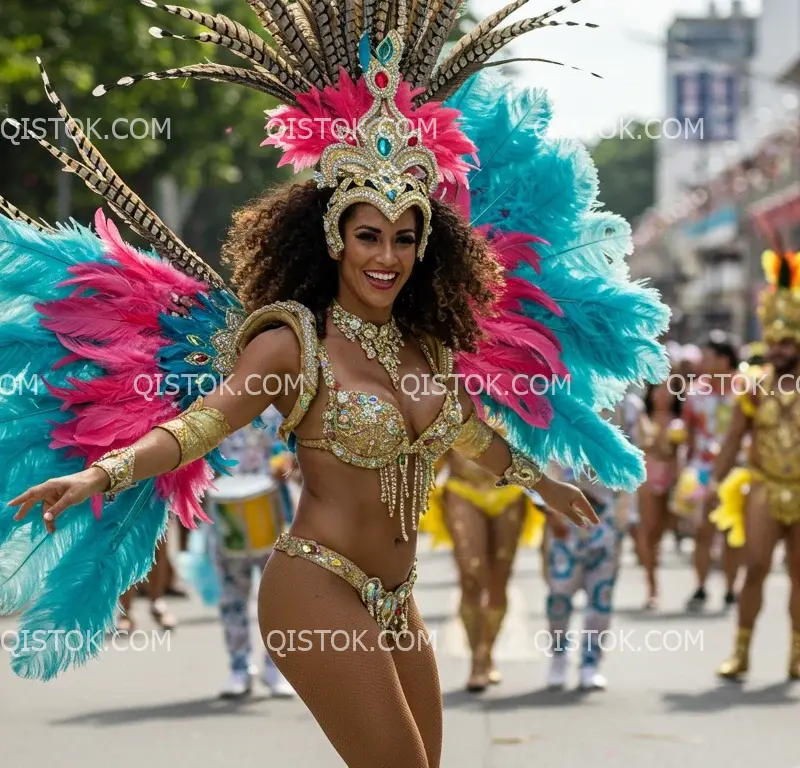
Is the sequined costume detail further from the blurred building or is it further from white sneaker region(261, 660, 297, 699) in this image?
the blurred building

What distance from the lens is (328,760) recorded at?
755cm

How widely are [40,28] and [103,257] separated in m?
17.0

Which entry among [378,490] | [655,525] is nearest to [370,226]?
[378,490]

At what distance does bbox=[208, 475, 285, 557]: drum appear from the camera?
9.48 metres

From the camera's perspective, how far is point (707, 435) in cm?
1528

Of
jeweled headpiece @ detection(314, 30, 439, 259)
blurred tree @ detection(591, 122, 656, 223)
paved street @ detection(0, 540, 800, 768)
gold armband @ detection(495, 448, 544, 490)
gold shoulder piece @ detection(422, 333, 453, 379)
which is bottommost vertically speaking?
paved street @ detection(0, 540, 800, 768)

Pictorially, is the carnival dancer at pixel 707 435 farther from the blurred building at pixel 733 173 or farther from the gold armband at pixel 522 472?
the blurred building at pixel 733 173

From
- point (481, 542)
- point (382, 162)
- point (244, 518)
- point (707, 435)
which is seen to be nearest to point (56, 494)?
point (382, 162)

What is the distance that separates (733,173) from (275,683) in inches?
1561

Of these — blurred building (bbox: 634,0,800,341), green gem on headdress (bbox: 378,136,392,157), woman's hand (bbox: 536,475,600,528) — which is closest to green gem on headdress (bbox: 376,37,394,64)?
green gem on headdress (bbox: 378,136,392,157)

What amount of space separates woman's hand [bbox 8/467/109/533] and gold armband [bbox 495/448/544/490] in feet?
4.88

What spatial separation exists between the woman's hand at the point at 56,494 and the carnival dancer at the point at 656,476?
948 cm

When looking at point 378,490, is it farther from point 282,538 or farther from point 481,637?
point 481,637

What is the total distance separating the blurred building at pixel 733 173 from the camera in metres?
39.2
